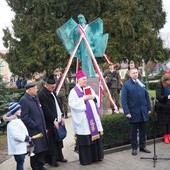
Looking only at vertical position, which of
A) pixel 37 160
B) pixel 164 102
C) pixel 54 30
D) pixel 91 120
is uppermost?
pixel 54 30

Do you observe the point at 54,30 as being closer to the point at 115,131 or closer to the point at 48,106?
the point at 115,131

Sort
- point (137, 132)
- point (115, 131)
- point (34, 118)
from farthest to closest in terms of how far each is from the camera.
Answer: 1. point (115, 131)
2. point (137, 132)
3. point (34, 118)

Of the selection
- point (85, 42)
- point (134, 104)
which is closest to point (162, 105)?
point (134, 104)

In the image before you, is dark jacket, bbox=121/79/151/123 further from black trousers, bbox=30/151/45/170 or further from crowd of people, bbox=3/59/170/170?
black trousers, bbox=30/151/45/170

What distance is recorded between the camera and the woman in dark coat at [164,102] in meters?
8.77

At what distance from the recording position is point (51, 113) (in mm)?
7156

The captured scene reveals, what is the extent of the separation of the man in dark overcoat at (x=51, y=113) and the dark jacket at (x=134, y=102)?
146 centimetres

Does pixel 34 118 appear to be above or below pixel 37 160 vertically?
above

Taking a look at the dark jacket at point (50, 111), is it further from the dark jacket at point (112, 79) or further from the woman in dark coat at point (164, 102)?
the dark jacket at point (112, 79)

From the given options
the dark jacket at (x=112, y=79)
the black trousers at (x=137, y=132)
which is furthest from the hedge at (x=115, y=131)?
the dark jacket at (x=112, y=79)

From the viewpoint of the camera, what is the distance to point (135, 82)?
806 centimetres

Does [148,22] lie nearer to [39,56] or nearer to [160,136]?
[39,56]

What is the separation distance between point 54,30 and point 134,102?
86.1ft

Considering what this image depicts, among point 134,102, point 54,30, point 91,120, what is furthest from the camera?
point 54,30
